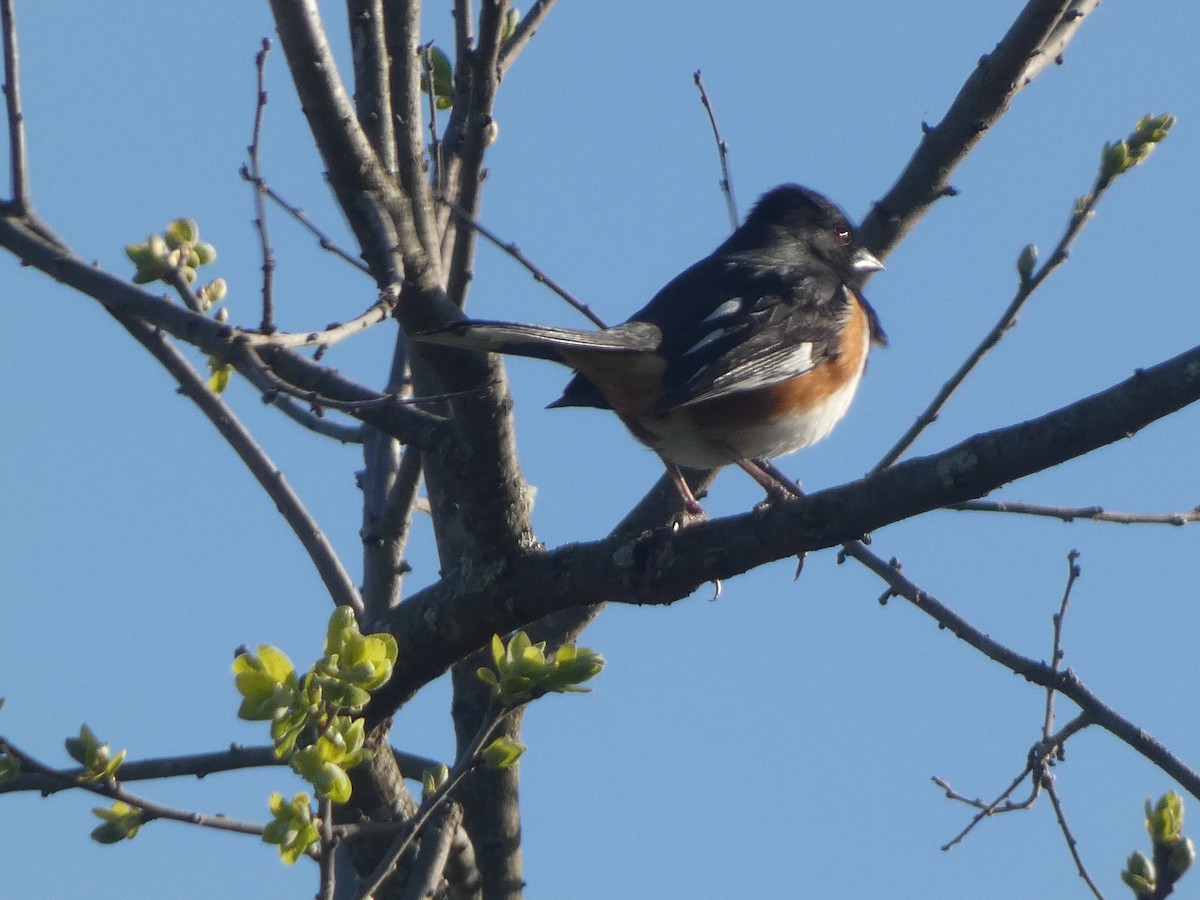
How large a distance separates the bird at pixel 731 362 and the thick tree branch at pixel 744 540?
65 centimetres

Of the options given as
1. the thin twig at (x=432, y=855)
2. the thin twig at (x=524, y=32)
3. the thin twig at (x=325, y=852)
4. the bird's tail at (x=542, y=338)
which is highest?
the thin twig at (x=524, y=32)

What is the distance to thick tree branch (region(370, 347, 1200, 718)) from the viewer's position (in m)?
2.50

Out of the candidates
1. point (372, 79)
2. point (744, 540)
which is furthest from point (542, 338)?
point (744, 540)

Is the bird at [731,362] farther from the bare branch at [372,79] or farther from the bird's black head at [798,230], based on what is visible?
the bare branch at [372,79]

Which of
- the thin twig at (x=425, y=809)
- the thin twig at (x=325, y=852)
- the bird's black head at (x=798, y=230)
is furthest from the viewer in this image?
the bird's black head at (x=798, y=230)

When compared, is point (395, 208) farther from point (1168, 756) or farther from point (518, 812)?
point (1168, 756)

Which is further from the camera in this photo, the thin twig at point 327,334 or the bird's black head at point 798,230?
the bird's black head at point 798,230

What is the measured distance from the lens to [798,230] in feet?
18.7

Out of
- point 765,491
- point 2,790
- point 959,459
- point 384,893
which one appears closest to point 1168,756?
point 959,459

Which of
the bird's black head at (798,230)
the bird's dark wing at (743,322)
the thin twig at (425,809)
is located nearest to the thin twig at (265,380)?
the thin twig at (425,809)

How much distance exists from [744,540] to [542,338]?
95 centimetres

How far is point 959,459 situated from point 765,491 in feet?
6.28

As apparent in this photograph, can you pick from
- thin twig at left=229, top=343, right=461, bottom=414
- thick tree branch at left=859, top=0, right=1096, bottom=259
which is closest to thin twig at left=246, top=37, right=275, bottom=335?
thin twig at left=229, top=343, right=461, bottom=414

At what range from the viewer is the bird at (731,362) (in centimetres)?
429
